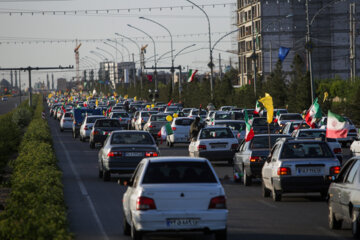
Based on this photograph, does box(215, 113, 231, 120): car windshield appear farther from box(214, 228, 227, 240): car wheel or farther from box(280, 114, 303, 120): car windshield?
box(214, 228, 227, 240): car wheel

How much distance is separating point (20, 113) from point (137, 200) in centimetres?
6947

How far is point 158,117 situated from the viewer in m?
54.7

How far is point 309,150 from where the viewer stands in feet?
65.8

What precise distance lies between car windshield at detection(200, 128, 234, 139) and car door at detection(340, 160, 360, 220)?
60.1 feet

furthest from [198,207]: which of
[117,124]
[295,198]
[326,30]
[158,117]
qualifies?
[326,30]

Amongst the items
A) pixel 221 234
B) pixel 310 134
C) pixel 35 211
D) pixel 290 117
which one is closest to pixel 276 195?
pixel 221 234

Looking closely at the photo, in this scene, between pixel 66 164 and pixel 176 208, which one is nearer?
pixel 176 208

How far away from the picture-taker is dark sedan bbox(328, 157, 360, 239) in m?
13.4

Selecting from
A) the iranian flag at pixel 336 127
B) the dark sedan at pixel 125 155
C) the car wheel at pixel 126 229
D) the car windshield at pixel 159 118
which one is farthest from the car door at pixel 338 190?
the car windshield at pixel 159 118

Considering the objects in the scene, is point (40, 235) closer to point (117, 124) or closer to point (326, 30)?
point (117, 124)

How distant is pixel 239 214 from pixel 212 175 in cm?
478

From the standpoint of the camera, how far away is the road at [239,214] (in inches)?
568

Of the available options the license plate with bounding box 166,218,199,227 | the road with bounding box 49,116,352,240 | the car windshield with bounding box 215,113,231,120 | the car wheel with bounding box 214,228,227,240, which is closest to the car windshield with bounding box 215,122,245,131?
the car windshield with bounding box 215,113,231,120

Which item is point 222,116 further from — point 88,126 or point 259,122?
point 88,126
